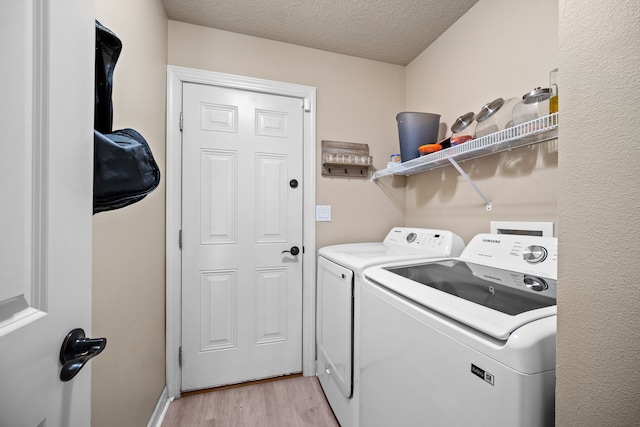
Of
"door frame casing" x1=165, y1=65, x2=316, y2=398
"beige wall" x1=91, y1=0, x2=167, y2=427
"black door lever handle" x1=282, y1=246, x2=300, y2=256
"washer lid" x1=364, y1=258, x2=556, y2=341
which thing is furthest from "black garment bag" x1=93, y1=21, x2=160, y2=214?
"black door lever handle" x1=282, y1=246, x2=300, y2=256

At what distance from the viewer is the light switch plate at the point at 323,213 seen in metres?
2.05

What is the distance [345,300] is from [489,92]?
4.85ft

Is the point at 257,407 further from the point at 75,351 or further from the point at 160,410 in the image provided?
the point at 75,351

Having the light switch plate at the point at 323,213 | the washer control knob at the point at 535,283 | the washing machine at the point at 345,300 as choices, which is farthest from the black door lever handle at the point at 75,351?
the light switch plate at the point at 323,213

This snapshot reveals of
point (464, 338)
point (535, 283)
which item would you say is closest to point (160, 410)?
point (464, 338)

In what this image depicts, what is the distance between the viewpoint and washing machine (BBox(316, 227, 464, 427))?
4.40 ft

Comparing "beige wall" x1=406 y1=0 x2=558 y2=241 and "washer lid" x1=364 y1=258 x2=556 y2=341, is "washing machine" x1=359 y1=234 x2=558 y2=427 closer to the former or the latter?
"washer lid" x1=364 y1=258 x2=556 y2=341

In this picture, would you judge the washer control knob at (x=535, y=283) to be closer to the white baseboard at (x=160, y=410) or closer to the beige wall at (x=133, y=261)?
the beige wall at (x=133, y=261)

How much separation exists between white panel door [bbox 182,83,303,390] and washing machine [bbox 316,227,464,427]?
325mm

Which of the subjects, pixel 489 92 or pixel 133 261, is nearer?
pixel 133 261

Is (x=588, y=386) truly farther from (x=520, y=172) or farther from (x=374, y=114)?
(x=374, y=114)

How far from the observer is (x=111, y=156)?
59 centimetres

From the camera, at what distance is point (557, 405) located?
52 centimetres

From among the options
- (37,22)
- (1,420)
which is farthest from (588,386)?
(37,22)
